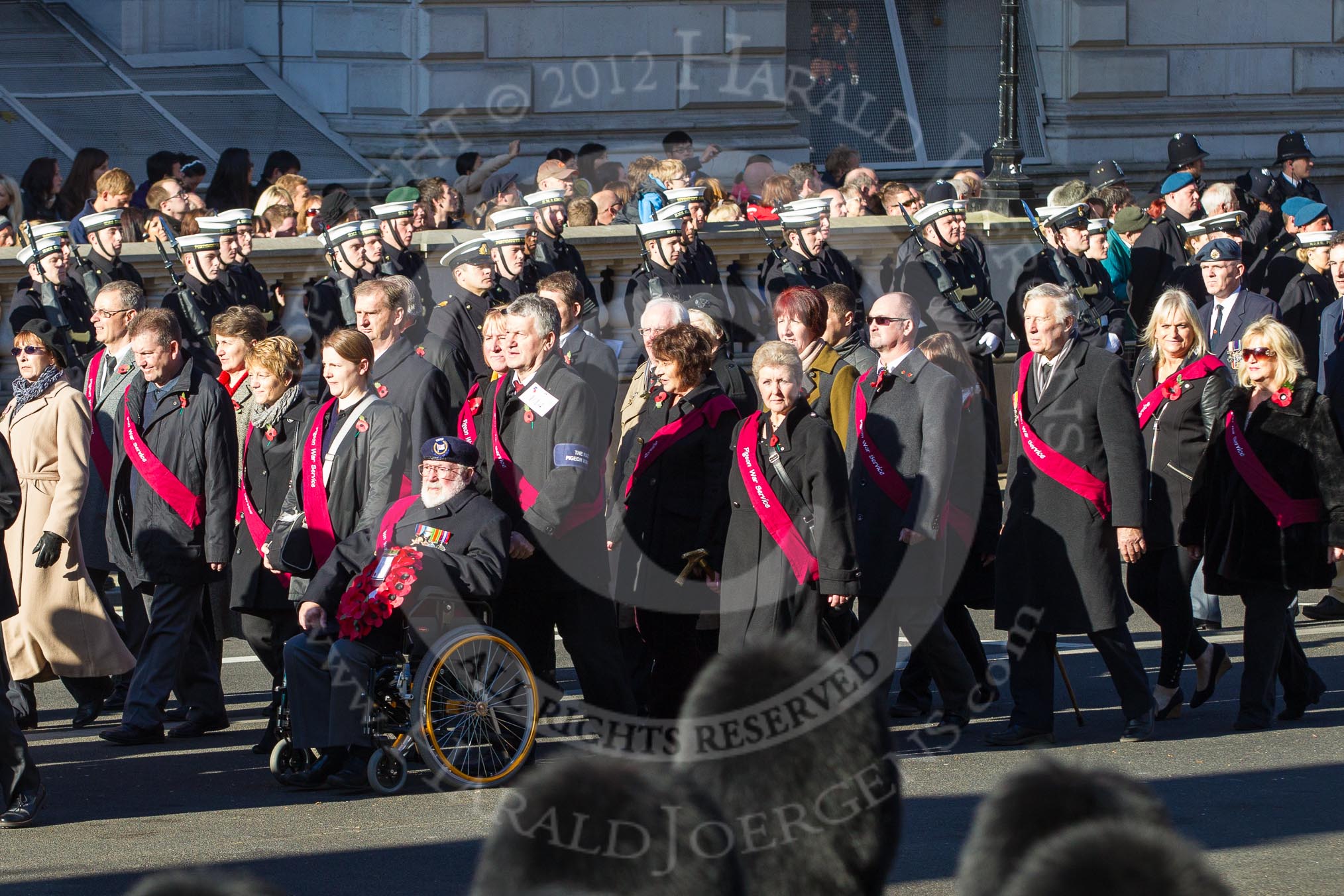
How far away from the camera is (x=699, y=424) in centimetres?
746

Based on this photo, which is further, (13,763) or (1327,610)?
(1327,610)

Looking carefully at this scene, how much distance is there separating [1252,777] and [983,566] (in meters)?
1.56

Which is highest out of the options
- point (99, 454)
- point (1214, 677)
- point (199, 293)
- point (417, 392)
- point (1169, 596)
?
point (199, 293)

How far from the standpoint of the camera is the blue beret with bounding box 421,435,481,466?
7105 millimetres

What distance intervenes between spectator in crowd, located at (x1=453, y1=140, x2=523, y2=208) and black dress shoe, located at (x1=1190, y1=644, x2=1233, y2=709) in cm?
984

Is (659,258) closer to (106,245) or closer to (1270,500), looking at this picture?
(106,245)

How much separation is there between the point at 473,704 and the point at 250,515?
161 centimetres

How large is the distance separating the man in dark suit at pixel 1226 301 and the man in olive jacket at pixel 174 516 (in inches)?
210

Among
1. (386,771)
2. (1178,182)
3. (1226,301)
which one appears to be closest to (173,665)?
(386,771)

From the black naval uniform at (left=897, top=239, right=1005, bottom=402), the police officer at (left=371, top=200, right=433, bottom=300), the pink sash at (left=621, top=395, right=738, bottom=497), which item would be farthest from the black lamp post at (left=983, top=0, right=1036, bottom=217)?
the pink sash at (left=621, top=395, right=738, bottom=497)

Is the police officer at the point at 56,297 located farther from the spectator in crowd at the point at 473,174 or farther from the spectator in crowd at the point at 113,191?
the spectator in crowd at the point at 473,174

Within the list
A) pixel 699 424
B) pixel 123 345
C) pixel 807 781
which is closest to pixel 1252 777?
pixel 699 424

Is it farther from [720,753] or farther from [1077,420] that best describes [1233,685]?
[720,753]

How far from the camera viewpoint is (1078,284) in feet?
44.7
